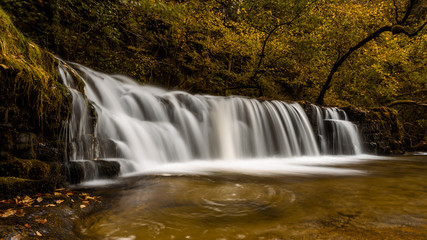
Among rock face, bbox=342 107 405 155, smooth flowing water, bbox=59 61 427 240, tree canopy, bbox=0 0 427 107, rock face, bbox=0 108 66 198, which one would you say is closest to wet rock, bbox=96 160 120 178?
smooth flowing water, bbox=59 61 427 240

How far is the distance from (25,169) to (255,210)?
2.73 meters

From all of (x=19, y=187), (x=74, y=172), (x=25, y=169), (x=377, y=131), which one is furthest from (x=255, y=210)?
(x=377, y=131)

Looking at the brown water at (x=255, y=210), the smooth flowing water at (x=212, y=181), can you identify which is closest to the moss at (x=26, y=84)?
the smooth flowing water at (x=212, y=181)

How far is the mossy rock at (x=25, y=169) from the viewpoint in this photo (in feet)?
9.14

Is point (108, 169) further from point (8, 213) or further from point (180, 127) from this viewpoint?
point (180, 127)

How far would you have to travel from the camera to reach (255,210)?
8.62 feet

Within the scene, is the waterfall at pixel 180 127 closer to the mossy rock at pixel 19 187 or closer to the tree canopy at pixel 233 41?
the mossy rock at pixel 19 187

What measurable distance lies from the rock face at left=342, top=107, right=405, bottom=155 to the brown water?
25.8 feet

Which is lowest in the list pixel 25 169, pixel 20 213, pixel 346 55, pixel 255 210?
pixel 255 210

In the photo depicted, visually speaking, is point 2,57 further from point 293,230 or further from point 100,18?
point 100,18

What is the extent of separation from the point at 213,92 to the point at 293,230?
1189cm

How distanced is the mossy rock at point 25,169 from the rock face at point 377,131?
39.1 feet

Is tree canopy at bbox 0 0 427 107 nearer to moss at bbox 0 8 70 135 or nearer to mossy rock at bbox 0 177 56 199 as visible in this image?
moss at bbox 0 8 70 135

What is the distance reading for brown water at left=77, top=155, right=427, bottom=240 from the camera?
80.3 inches
